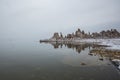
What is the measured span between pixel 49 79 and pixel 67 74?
479 cm

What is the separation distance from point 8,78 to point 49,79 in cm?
892

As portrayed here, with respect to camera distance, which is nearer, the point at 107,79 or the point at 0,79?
the point at 107,79

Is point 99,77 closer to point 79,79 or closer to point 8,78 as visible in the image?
point 79,79

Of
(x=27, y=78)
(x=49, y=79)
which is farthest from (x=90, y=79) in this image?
(x=27, y=78)

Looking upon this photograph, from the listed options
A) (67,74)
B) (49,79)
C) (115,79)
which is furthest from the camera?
(67,74)

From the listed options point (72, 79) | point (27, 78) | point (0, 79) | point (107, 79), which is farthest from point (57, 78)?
point (0, 79)

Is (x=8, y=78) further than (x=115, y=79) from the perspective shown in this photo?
Yes

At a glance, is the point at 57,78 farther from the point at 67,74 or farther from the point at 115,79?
the point at 115,79

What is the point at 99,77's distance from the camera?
2409 centimetres

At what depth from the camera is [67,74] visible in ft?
88.4

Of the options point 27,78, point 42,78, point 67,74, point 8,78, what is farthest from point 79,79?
point 8,78

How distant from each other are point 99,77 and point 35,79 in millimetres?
13089

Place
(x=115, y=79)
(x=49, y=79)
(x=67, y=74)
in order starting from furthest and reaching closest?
(x=67, y=74)
(x=49, y=79)
(x=115, y=79)

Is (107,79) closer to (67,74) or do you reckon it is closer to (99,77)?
(99,77)
